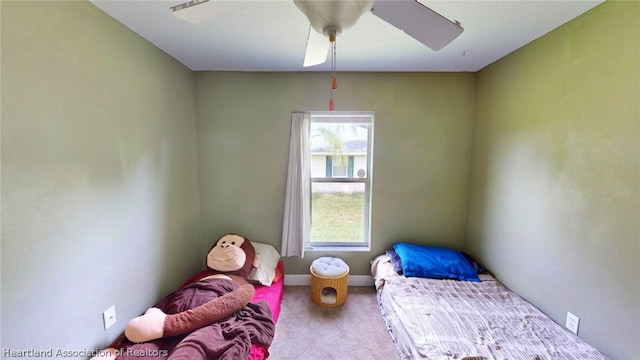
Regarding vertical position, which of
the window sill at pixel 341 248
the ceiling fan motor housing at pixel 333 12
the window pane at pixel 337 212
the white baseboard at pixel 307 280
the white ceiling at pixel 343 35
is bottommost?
the white baseboard at pixel 307 280

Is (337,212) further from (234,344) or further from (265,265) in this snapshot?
(234,344)

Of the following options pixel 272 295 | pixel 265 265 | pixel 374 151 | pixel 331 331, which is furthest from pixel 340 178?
pixel 331 331

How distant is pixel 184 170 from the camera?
2486mm

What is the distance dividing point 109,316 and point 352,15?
219 cm

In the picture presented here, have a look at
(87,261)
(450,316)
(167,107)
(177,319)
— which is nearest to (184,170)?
(167,107)

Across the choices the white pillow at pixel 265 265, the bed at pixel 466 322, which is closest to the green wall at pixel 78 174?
the white pillow at pixel 265 265

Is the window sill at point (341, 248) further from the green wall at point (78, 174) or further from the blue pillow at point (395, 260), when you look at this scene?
the green wall at point (78, 174)

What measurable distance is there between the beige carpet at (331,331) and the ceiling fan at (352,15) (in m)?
2.10

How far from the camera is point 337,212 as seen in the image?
115 inches

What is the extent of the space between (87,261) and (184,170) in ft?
3.90

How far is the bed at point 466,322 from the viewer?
1.47 meters

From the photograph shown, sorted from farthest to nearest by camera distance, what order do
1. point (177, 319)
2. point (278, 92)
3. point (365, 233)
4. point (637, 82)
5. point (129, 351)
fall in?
point (365, 233) < point (278, 92) < point (177, 319) < point (129, 351) < point (637, 82)

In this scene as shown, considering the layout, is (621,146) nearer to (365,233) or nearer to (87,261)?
(365,233)

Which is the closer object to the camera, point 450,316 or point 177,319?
point 177,319
